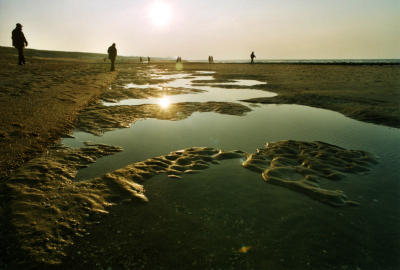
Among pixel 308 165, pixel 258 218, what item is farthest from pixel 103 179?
pixel 308 165

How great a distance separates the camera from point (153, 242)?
2021 mm

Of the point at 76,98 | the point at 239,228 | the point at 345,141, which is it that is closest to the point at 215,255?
the point at 239,228

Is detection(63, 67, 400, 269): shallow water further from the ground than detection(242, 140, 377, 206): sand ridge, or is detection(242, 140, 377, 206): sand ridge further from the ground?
detection(242, 140, 377, 206): sand ridge

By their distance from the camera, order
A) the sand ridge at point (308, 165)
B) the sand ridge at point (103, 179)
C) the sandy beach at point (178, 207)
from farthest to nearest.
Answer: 1. the sand ridge at point (308, 165)
2. the sand ridge at point (103, 179)
3. the sandy beach at point (178, 207)

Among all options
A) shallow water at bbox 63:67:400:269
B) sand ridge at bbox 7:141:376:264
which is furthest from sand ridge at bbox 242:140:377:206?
shallow water at bbox 63:67:400:269

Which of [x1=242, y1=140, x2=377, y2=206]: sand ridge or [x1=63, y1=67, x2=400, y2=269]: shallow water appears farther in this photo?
[x1=242, y1=140, x2=377, y2=206]: sand ridge

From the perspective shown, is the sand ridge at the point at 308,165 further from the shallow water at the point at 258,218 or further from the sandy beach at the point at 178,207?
the shallow water at the point at 258,218

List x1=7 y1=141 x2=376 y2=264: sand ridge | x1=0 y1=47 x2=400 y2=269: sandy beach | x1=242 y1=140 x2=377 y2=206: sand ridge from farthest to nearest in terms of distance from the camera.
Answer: x1=242 y1=140 x2=377 y2=206: sand ridge < x1=7 y1=141 x2=376 y2=264: sand ridge < x1=0 y1=47 x2=400 y2=269: sandy beach

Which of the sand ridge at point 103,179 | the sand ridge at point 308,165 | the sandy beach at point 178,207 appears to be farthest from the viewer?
the sand ridge at point 308,165

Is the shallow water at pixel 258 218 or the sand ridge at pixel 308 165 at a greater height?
the sand ridge at pixel 308 165

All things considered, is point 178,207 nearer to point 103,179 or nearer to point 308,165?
point 103,179

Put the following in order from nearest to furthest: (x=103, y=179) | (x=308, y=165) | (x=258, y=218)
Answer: (x=258, y=218) → (x=103, y=179) → (x=308, y=165)

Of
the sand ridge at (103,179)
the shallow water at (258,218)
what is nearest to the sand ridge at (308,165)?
the sand ridge at (103,179)

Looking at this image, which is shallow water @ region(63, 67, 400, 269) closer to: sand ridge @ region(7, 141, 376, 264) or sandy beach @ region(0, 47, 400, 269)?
sandy beach @ region(0, 47, 400, 269)
